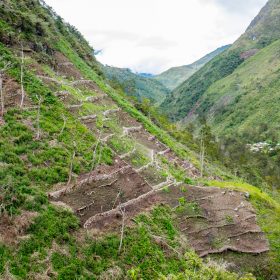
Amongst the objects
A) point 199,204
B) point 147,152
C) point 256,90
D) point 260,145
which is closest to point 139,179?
point 199,204

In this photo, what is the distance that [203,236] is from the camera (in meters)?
27.5

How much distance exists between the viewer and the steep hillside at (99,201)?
19516 millimetres

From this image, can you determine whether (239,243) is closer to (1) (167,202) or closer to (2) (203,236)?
(2) (203,236)

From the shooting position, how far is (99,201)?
2505 cm

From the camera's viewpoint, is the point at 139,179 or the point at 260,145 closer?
the point at 139,179

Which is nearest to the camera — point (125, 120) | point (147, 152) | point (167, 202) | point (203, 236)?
point (203, 236)

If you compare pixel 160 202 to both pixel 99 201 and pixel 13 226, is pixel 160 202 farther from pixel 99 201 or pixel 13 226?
pixel 13 226

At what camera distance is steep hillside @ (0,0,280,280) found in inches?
768

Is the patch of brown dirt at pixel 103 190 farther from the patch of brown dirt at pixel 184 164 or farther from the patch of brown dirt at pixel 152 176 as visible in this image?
the patch of brown dirt at pixel 184 164

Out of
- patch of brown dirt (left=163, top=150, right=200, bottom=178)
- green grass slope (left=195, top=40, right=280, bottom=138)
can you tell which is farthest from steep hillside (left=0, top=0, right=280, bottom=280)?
green grass slope (left=195, top=40, right=280, bottom=138)

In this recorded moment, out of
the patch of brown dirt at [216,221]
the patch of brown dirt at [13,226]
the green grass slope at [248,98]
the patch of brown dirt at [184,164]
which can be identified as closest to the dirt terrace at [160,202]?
the patch of brown dirt at [216,221]

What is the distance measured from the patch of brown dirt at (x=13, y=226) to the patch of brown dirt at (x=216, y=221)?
12.3m

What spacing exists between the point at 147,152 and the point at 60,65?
754 inches

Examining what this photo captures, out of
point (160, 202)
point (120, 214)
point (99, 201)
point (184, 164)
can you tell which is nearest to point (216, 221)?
point (160, 202)
